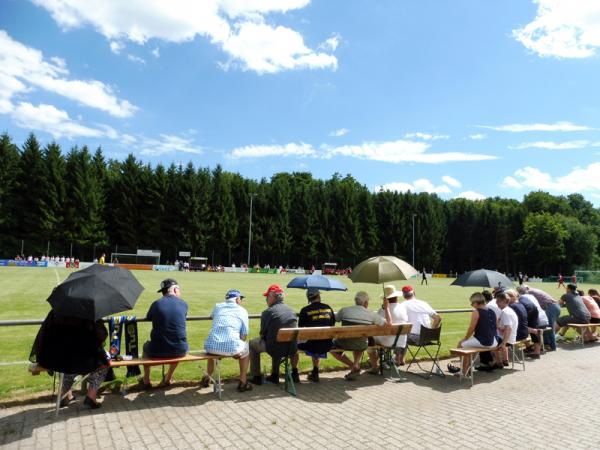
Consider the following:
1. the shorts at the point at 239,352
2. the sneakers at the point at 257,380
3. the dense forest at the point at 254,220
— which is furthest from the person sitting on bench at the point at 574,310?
the dense forest at the point at 254,220

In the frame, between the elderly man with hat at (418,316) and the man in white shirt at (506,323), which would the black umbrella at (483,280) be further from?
the elderly man with hat at (418,316)

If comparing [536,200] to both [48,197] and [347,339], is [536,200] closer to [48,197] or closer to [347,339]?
[48,197]

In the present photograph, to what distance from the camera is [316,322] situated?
7312 millimetres

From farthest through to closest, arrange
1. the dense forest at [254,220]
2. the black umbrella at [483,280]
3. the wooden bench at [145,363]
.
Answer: the dense forest at [254,220] → the black umbrella at [483,280] → the wooden bench at [145,363]

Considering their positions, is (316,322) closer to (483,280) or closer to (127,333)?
(127,333)

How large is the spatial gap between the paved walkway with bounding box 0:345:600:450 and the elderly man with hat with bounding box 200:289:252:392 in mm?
336

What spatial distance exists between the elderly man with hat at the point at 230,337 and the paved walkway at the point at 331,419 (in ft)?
1.10

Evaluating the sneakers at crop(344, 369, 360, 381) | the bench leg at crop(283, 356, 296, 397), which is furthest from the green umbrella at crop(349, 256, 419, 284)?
the bench leg at crop(283, 356, 296, 397)

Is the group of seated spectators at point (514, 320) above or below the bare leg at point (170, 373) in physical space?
above

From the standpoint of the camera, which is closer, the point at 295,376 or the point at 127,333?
the point at 127,333

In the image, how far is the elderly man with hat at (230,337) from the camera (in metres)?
6.54

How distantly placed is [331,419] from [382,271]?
132 inches

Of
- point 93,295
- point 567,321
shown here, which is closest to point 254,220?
point 567,321

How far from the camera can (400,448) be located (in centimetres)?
477
